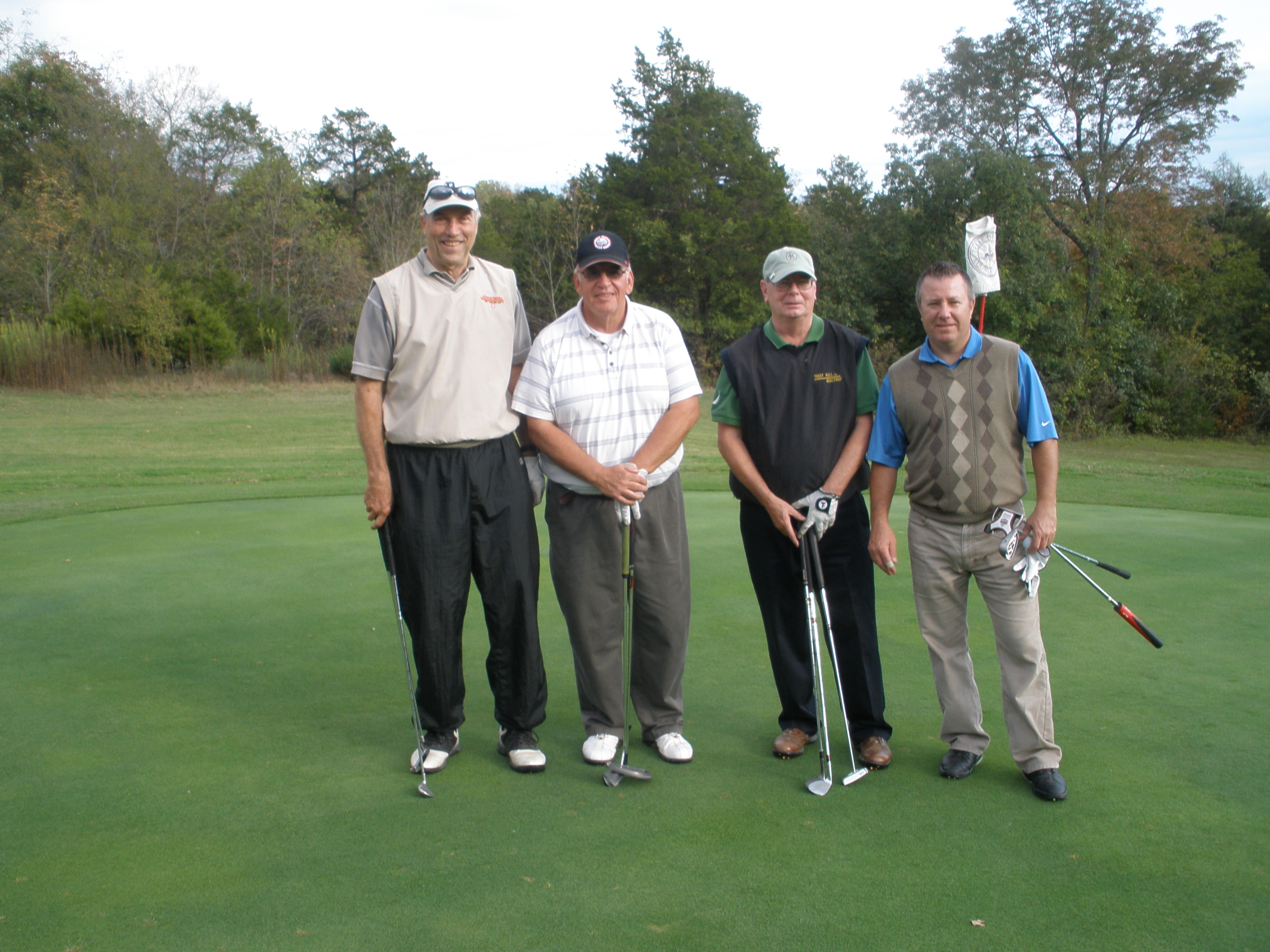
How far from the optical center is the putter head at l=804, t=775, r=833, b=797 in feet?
9.25

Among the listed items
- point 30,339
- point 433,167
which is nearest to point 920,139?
point 30,339

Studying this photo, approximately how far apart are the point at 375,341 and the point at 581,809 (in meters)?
1.49

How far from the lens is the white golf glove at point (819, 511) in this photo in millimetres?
3135

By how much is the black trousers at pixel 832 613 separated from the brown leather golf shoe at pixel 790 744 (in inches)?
1.8

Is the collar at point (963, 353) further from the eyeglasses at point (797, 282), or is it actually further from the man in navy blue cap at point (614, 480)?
the man in navy blue cap at point (614, 480)

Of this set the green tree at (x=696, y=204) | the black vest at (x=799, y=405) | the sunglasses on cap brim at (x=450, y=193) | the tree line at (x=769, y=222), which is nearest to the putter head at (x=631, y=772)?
the black vest at (x=799, y=405)

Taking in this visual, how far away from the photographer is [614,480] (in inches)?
123

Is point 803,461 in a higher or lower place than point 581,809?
higher

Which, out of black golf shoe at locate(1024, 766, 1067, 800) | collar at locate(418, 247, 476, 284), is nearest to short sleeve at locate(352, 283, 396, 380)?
collar at locate(418, 247, 476, 284)

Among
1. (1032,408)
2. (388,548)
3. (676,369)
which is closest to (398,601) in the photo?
(388,548)

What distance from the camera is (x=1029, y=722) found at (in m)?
2.92

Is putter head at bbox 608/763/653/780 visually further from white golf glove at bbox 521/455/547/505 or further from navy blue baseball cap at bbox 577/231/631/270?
navy blue baseball cap at bbox 577/231/631/270

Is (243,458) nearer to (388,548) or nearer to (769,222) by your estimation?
(388,548)

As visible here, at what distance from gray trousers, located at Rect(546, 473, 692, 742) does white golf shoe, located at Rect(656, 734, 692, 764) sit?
0.15ft
